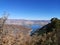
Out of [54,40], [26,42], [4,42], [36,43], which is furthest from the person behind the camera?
[54,40]

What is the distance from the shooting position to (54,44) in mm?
18719

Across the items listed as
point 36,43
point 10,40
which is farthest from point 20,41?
point 36,43

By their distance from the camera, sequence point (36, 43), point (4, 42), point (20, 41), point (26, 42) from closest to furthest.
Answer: point (4, 42), point (20, 41), point (26, 42), point (36, 43)

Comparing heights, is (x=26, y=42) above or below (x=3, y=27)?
below

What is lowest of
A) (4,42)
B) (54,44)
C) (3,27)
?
(54,44)

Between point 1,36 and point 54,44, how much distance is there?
7.76 metres

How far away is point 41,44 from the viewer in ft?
61.5

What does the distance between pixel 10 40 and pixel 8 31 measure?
27.6 inches

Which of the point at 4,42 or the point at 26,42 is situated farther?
the point at 26,42

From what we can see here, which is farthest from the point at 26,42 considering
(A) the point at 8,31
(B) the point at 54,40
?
(B) the point at 54,40

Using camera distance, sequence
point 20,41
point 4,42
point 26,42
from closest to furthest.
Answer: point 4,42 < point 20,41 < point 26,42

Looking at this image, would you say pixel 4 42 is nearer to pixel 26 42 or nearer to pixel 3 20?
pixel 3 20

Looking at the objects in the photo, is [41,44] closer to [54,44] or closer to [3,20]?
[54,44]

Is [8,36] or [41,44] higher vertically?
[8,36]
